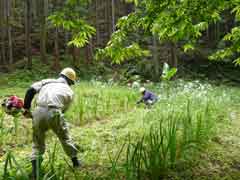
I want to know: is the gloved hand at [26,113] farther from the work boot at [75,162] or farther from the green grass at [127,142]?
the work boot at [75,162]

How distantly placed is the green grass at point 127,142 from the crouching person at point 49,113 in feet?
0.74

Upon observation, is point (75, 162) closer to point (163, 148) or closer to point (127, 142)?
point (163, 148)

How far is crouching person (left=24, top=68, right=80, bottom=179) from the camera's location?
4.79 metres

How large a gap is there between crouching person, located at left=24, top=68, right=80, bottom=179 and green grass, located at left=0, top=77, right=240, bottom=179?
0.74 feet

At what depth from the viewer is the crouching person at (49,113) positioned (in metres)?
4.79

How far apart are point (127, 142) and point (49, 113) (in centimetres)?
249

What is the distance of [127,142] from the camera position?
22.6 feet

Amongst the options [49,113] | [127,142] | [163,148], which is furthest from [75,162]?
[127,142]

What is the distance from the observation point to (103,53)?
16.5 ft

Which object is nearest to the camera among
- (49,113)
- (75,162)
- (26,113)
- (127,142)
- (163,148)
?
(49,113)

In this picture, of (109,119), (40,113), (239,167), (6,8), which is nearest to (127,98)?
(109,119)

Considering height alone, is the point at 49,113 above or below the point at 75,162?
above

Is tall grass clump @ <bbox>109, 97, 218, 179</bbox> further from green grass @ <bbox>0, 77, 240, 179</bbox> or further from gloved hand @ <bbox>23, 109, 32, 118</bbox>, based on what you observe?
gloved hand @ <bbox>23, 109, 32, 118</bbox>

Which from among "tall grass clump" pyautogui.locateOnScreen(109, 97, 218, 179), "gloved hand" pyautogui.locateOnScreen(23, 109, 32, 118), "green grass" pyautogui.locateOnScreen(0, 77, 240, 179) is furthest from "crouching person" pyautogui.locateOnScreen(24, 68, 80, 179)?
"tall grass clump" pyautogui.locateOnScreen(109, 97, 218, 179)
